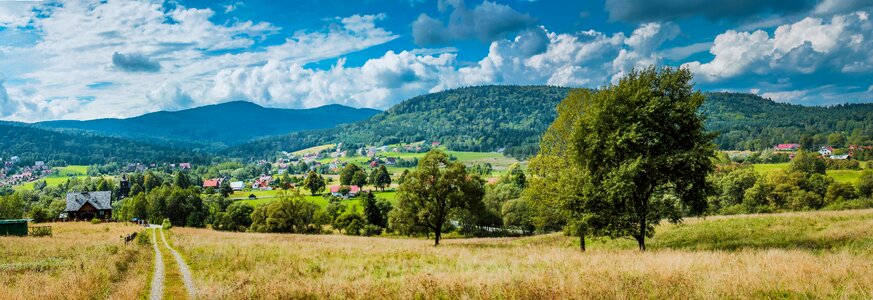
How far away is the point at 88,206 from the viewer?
82625 mm

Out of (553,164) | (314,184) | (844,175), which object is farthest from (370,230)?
(844,175)

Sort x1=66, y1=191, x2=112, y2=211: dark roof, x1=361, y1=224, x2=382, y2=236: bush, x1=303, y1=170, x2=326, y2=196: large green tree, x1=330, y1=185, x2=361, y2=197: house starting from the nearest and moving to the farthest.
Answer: x1=66, y1=191, x2=112, y2=211: dark roof < x1=361, y1=224, x2=382, y2=236: bush < x1=330, y1=185, x2=361, y2=197: house < x1=303, y1=170, x2=326, y2=196: large green tree

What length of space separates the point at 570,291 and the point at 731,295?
10.0ft

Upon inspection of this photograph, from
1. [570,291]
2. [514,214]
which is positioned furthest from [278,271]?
[514,214]

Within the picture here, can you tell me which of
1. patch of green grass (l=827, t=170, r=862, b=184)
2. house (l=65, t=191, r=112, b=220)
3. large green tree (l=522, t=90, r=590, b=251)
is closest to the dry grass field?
large green tree (l=522, t=90, r=590, b=251)

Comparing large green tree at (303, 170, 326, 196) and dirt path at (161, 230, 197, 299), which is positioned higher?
large green tree at (303, 170, 326, 196)

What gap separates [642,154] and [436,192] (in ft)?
61.5

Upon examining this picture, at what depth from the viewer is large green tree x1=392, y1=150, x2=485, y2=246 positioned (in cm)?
3681

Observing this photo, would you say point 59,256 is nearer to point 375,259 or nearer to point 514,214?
point 375,259

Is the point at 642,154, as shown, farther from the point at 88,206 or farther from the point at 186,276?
the point at 88,206

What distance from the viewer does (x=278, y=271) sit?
16.8 meters

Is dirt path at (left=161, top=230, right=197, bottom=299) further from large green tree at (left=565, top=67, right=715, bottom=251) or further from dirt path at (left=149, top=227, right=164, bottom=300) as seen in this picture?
large green tree at (left=565, top=67, right=715, bottom=251)

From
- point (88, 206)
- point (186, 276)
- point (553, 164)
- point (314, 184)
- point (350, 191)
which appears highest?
point (553, 164)

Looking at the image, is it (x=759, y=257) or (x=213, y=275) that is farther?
(x=213, y=275)
